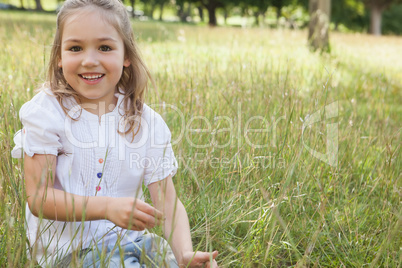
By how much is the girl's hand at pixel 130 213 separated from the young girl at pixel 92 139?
14cm

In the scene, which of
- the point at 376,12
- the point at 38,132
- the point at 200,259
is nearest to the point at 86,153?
the point at 38,132

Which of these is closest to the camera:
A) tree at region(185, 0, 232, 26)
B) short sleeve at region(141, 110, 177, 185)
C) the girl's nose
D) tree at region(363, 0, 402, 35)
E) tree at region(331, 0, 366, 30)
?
the girl's nose

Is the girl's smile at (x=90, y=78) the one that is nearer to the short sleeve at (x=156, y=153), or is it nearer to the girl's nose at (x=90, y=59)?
the girl's nose at (x=90, y=59)

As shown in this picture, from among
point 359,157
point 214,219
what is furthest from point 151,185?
point 359,157

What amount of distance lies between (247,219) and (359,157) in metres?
1.03

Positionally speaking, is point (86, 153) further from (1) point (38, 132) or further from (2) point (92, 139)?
(1) point (38, 132)

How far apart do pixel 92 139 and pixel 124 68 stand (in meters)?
0.41

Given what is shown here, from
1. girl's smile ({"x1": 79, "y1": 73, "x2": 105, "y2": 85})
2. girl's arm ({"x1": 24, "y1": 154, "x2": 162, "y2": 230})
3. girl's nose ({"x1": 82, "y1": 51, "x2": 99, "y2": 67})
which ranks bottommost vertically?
girl's arm ({"x1": 24, "y1": 154, "x2": 162, "y2": 230})

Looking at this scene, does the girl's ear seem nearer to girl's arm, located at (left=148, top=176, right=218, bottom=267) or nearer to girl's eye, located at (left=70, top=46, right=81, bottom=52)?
girl's eye, located at (left=70, top=46, right=81, bottom=52)

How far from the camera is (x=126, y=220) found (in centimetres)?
123

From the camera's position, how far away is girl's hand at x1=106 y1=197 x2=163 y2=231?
3.85ft

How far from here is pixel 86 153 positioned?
1.54 metres

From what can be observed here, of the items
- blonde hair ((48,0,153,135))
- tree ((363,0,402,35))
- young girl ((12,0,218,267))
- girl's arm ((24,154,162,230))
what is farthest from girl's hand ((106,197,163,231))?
tree ((363,0,402,35))

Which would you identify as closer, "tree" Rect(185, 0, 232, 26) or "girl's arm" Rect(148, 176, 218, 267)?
"girl's arm" Rect(148, 176, 218, 267)
